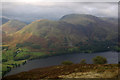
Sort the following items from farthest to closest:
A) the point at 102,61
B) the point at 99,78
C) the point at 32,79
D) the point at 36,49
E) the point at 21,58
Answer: the point at 36,49, the point at 21,58, the point at 102,61, the point at 32,79, the point at 99,78

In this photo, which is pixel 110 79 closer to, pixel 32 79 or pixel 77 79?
pixel 77 79

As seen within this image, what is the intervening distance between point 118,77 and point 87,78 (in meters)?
3.88

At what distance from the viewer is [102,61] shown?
181 ft

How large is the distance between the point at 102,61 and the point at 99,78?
42.8m

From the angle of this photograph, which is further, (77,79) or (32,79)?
(32,79)

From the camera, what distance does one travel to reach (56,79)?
17.2m

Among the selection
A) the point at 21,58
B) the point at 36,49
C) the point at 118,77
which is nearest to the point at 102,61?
the point at 118,77

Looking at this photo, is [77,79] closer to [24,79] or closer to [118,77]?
[118,77]

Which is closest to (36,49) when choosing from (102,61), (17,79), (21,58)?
(21,58)

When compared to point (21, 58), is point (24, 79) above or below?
above

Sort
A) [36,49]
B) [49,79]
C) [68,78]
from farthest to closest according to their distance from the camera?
[36,49]
[49,79]
[68,78]

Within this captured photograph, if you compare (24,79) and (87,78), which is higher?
(87,78)

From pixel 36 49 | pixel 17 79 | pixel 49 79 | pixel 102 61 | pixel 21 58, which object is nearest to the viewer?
pixel 49 79

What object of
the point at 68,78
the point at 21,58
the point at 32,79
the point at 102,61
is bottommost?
the point at 21,58
